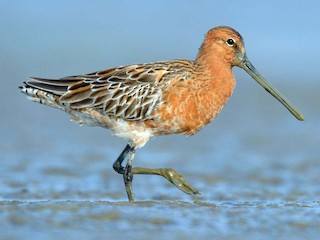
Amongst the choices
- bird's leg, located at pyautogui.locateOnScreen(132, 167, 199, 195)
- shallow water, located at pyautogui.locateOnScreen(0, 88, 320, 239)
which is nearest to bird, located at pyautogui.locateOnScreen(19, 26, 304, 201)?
bird's leg, located at pyautogui.locateOnScreen(132, 167, 199, 195)

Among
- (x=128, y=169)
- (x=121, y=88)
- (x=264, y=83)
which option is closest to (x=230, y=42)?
(x=264, y=83)

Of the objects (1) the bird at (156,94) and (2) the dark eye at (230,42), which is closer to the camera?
(1) the bird at (156,94)

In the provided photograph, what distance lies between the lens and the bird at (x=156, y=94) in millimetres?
10219

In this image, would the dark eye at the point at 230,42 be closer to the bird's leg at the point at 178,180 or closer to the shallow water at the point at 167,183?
the bird's leg at the point at 178,180

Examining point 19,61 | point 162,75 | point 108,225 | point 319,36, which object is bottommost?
point 108,225

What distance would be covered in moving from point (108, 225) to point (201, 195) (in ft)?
9.06

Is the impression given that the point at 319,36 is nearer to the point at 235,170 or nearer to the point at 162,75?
the point at 235,170

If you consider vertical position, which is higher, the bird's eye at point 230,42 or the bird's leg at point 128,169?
the bird's eye at point 230,42

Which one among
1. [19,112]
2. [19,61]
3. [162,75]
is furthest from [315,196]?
[19,61]

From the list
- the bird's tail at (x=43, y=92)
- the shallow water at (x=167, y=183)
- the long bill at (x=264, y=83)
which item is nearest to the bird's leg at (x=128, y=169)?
the shallow water at (x=167, y=183)

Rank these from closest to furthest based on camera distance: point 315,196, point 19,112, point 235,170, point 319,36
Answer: point 315,196 → point 235,170 → point 19,112 → point 319,36

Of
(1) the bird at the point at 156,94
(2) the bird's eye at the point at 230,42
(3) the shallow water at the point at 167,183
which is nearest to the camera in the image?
(3) the shallow water at the point at 167,183

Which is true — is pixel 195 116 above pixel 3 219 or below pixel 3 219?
above

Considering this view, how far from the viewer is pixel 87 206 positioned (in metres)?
9.04
